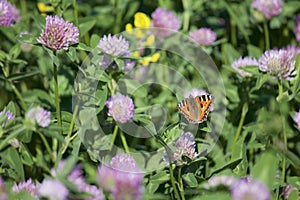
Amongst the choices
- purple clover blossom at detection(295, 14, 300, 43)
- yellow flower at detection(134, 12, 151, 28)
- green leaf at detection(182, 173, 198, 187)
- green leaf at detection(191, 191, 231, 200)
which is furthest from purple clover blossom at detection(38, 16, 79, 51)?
purple clover blossom at detection(295, 14, 300, 43)

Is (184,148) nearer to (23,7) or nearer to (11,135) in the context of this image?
(11,135)

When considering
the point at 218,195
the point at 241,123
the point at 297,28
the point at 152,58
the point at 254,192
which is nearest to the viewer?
the point at 254,192

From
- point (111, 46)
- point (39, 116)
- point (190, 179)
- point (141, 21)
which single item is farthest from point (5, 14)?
point (190, 179)

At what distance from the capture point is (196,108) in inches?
48.6

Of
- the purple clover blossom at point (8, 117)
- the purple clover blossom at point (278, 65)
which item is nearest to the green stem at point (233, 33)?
the purple clover blossom at point (278, 65)

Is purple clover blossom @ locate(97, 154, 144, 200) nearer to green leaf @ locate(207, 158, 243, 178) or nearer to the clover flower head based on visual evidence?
green leaf @ locate(207, 158, 243, 178)

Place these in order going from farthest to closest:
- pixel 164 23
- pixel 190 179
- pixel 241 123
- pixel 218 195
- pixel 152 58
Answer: pixel 164 23, pixel 152 58, pixel 241 123, pixel 190 179, pixel 218 195

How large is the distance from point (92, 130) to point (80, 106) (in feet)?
0.21

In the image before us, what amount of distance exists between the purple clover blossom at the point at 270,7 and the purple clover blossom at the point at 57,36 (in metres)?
0.87

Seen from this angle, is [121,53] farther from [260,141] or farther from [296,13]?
[296,13]

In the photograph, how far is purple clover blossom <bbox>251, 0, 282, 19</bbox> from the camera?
1959 millimetres

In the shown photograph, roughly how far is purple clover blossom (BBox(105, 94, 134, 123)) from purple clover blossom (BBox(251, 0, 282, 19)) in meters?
0.78

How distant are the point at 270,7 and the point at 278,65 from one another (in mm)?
589

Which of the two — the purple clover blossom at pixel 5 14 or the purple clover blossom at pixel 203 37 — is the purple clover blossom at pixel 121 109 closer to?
the purple clover blossom at pixel 5 14
